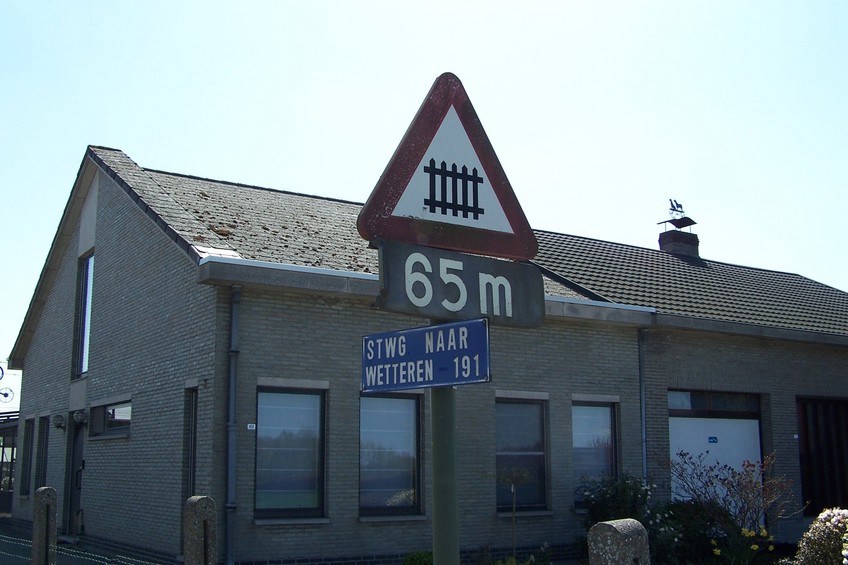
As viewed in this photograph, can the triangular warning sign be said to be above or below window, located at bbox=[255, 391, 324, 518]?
above

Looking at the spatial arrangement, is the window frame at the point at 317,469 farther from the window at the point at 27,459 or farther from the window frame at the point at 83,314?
the window at the point at 27,459

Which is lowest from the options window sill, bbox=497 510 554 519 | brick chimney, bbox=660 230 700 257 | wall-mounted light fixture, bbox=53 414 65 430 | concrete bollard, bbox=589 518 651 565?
window sill, bbox=497 510 554 519

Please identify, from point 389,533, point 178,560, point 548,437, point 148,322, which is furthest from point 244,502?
point 548,437

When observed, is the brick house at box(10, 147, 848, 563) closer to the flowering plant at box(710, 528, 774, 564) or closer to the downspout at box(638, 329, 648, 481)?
the downspout at box(638, 329, 648, 481)

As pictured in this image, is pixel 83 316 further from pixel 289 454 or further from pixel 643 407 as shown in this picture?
pixel 643 407

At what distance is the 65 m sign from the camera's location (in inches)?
165

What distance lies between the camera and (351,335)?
12953 millimetres

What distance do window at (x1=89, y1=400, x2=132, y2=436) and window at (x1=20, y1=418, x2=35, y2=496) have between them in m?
4.93

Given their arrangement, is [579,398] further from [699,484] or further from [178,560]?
[178,560]

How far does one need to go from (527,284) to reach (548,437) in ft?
34.2

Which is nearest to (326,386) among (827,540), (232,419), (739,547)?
(232,419)

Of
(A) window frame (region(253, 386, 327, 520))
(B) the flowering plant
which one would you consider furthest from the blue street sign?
(B) the flowering plant

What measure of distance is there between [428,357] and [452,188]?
82cm

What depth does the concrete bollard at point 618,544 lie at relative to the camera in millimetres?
4570
